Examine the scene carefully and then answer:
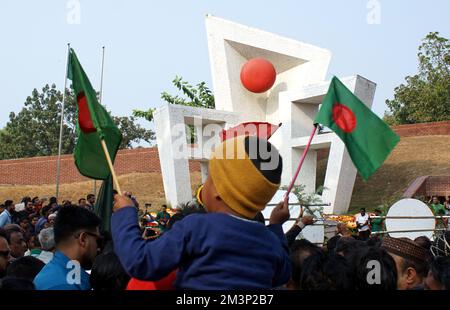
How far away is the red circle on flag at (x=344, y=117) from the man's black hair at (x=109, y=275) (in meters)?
1.98

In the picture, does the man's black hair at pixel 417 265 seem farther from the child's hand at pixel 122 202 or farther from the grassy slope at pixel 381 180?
the grassy slope at pixel 381 180

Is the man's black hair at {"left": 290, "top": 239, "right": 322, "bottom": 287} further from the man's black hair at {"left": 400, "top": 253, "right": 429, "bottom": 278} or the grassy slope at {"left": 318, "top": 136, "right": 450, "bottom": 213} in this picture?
the grassy slope at {"left": 318, "top": 136, "right": 450, "bottom": 213}

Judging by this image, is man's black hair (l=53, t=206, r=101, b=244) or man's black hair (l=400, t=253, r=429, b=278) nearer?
man's black hair (l=53, t=206, r=101, b=244)

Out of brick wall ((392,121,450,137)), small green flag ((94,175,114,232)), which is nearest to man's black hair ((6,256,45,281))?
small green flag ((94,175,114,232))

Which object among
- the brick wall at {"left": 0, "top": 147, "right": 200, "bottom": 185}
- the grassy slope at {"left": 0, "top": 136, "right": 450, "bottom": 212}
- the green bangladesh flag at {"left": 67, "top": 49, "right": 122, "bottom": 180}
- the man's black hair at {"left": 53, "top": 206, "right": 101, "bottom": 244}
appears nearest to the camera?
the man's black hair at {"left": 53, "top": 206, "right": 101, "bottom": 244}

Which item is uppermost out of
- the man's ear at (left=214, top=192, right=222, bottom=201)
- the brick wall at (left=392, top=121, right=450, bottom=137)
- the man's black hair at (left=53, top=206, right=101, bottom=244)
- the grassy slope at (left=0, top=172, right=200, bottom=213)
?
the brick wall at (left=392, top=121, right=450, bottom=137)

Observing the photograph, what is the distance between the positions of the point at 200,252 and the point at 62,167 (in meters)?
29.9

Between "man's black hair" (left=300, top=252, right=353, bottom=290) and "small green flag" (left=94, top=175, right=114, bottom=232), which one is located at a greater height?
"small green flag" (left=94, top=175, right=114, bottom=232)

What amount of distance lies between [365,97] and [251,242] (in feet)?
61.7

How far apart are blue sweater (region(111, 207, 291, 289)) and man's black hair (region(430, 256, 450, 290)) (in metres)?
1.25

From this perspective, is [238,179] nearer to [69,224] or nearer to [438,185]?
[69,224]

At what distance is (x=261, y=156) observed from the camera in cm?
222

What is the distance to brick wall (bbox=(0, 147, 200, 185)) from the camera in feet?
98.9

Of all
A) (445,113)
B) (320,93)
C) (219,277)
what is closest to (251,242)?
(219,277)
